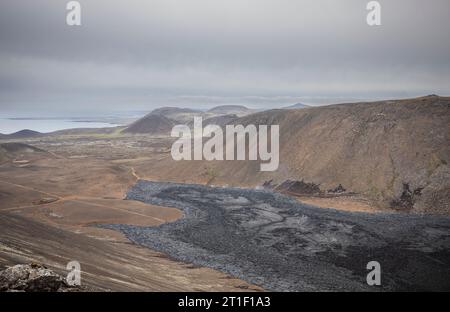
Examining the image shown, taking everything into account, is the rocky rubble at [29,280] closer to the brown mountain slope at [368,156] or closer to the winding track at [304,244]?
the winding track at [304,244]

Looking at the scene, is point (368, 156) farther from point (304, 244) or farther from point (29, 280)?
point (29, 280)

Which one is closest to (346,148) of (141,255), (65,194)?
(141,255)

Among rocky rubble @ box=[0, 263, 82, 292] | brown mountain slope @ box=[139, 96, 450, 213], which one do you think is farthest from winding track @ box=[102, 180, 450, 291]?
rocky rubble @ box=[0, 263, 82, 292]

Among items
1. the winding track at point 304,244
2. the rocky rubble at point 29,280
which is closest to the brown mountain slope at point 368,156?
the winding track at point 304,244

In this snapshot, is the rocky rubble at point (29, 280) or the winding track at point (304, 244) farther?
the winding track at point (304, 244)

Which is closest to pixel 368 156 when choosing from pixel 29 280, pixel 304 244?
pixel 304 244

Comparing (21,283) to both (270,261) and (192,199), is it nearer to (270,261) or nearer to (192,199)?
(270,261)
